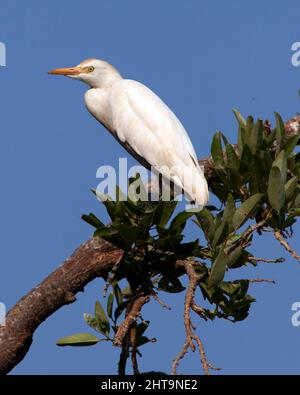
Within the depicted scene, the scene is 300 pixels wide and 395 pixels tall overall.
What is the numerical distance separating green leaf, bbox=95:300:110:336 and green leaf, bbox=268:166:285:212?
1.05 metres

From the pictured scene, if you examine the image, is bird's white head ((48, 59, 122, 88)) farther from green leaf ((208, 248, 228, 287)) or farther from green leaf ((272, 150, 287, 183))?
green leaf ((208, 248, 228, 287))

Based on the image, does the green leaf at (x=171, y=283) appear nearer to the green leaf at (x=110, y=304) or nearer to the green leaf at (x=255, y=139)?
the green leaf at (x=110, y=304)

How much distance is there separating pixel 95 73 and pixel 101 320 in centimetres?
317

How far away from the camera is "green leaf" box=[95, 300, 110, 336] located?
4711 millimetres

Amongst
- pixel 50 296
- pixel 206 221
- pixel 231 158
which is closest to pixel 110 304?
pixel 50 296

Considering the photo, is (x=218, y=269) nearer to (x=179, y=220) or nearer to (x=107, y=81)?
(x=179, y=220)

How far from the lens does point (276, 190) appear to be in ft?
14.8

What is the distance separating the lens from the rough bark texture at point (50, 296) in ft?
→ 15.9

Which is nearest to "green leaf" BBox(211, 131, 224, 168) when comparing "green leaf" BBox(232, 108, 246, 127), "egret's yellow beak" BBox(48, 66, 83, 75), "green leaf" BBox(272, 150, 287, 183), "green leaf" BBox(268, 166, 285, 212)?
"green leaf" BBox(232, 108, 246, 127)
